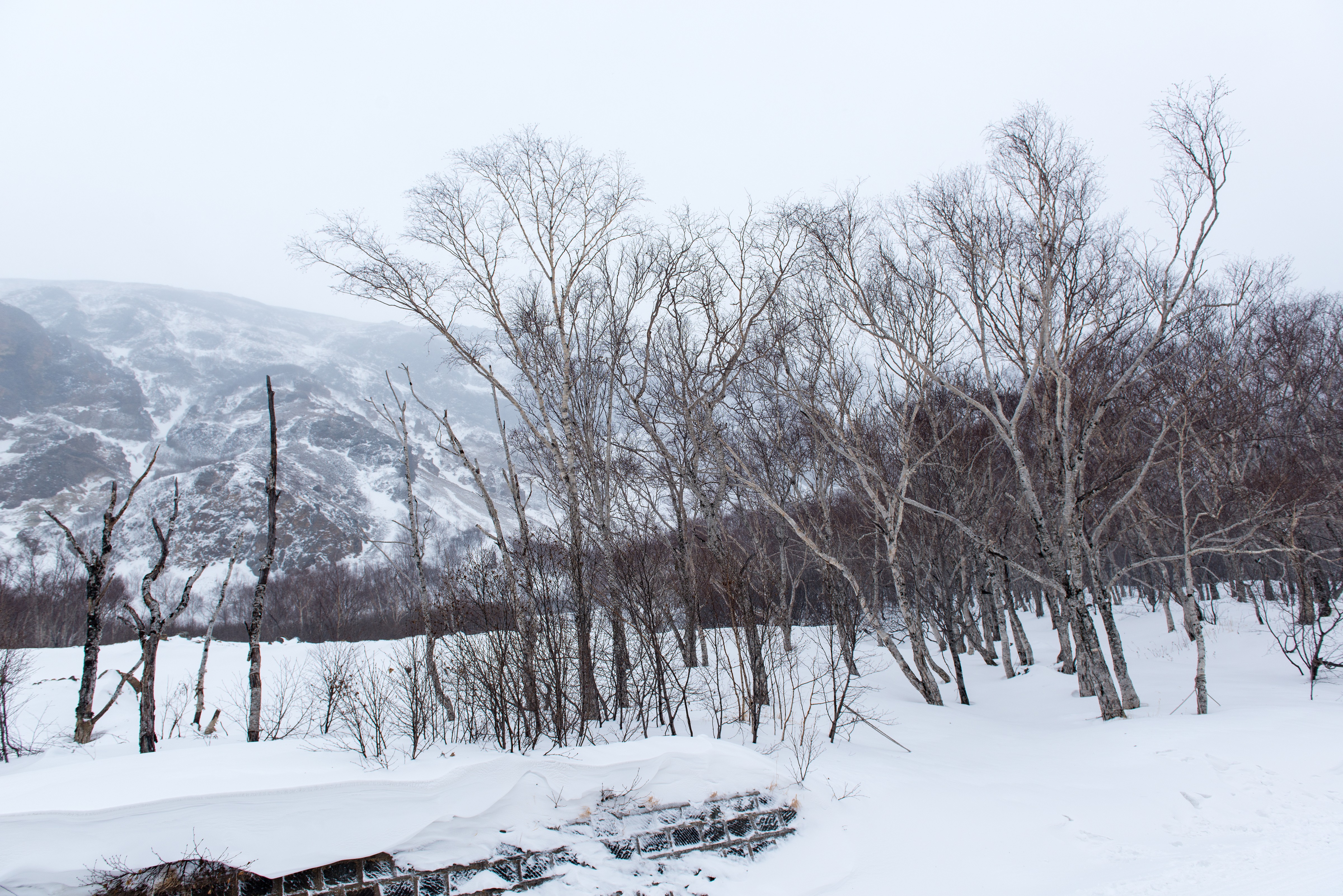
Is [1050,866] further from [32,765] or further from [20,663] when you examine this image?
[20,663]

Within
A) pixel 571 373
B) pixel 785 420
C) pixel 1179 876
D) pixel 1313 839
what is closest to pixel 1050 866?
pixel 1179 876

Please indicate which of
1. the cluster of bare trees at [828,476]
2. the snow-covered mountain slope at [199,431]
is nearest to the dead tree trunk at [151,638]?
the cluster of bare trees at [828,476]

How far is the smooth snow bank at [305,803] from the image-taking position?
4.43m

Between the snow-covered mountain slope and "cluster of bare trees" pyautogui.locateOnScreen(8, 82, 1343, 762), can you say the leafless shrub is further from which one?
the snow-covered mountain slope

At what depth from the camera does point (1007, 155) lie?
11320 millimetres

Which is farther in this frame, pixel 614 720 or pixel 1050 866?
pixel 614 720

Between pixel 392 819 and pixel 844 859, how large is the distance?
13.6 feet

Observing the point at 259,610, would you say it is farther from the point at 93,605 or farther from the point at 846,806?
the point at 846,806

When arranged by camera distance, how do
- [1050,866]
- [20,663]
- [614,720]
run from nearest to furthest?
[1050,866] < [614,720] < [20,663]

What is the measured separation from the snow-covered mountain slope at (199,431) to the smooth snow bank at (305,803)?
52198mm

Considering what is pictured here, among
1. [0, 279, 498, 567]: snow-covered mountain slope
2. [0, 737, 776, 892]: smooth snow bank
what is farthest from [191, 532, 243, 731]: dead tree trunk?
[0, 279, 498, 567]: snow-covered mountain slope

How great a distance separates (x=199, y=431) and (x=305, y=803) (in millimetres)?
157252

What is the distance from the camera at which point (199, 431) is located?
428 ft

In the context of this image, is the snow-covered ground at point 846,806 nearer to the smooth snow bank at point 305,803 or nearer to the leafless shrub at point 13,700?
the smooth snow bank at point 305,803
